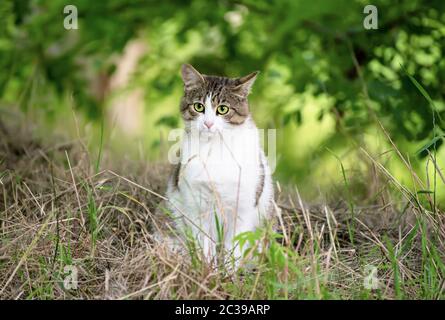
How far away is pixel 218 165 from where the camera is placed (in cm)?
268

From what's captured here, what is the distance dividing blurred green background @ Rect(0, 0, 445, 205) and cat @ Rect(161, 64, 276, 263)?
26.6 inches

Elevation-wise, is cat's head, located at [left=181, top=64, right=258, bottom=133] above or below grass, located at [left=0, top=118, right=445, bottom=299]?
above

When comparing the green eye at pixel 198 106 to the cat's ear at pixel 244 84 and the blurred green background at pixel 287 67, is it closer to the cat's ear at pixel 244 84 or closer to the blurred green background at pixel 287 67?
the cat's ear at pixel 244 84

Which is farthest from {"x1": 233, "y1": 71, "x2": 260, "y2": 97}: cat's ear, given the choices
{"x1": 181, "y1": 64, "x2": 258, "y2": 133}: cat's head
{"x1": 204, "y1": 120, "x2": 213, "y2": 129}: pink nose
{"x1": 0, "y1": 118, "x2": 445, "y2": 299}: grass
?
{"x1": 0, "y1": 118, "x2": 445, "y2": 299}: grass

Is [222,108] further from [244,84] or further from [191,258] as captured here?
[191,258]

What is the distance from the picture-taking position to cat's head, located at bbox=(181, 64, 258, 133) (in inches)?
109

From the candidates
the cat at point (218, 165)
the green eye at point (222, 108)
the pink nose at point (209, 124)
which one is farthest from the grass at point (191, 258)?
the green eye at point (222, 108)

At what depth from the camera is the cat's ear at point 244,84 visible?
2.82 m

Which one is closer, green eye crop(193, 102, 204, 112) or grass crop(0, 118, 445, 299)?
grass crop(0, 118, 445, 299)

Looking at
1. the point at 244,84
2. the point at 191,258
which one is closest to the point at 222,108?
the point at 244,84

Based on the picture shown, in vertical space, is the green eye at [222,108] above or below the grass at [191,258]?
above

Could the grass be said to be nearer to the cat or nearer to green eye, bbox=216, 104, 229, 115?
the cat

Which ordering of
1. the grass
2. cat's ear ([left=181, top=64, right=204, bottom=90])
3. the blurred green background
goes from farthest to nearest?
the blurred green background < cat's ear ([left=181, top=64, right=204, bottom=90]) < the grass

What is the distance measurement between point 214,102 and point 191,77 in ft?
0.73
